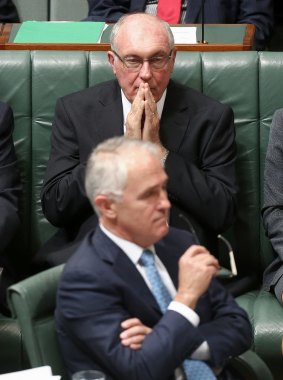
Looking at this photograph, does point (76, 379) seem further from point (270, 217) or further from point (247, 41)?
point (247, 41)

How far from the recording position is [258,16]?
4414 millimetres

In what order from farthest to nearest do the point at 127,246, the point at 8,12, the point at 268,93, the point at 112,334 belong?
the point at 8,12 → the point at 268,93 → the point at 127,246 → the point at 112,334

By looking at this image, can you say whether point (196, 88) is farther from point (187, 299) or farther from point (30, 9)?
point (30, 9)

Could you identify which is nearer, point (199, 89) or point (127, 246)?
point (127, 246)

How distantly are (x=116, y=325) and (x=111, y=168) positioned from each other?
360 millimetres

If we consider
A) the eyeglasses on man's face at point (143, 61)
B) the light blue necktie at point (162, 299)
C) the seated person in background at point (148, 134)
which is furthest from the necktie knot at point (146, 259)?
the eyeglasses on man's face at point (143, 61)

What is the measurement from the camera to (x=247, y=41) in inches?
142

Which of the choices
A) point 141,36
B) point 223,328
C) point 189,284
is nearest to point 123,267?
point 189,284

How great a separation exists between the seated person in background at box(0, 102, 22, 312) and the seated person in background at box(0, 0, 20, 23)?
1688mm

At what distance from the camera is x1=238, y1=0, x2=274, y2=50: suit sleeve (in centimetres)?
440

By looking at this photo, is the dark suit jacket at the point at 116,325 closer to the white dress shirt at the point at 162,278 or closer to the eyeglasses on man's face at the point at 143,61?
the white dress shirt at the point at 162,278

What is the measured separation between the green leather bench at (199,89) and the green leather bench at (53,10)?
167cm

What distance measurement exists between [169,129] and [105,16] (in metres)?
1.54

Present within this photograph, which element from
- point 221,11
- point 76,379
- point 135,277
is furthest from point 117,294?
point 221,11
